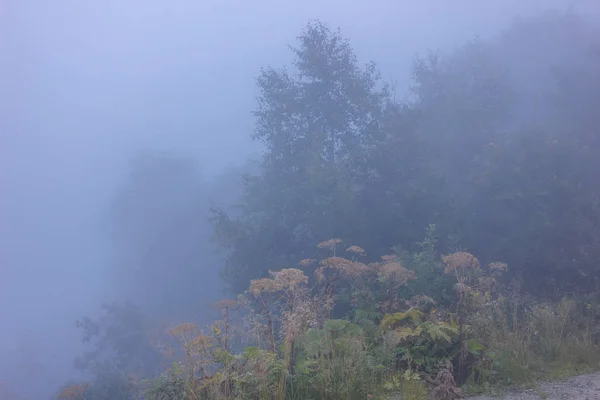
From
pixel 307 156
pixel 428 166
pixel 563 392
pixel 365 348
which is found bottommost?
pixel 563 392

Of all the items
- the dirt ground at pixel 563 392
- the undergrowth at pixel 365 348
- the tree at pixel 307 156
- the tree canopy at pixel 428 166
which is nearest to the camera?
the undergrowth at pixel 365 348

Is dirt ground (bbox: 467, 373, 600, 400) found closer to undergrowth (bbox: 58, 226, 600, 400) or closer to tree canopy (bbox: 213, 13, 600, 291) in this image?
undergrowth (bbox: 58, 226, 600, 400)

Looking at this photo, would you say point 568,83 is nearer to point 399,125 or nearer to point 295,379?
point 399,125

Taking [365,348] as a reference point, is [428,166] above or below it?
above

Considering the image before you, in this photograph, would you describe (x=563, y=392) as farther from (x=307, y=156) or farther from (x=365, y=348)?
(x=307, y=156)

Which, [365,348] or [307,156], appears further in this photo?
[307,156]

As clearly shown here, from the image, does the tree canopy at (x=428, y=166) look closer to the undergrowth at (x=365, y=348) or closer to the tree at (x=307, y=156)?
the tree at (x=307, y=156)

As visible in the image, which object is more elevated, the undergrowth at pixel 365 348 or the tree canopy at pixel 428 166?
the tree canopy at pixel 428 166

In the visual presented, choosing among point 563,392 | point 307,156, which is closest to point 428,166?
point 307,156

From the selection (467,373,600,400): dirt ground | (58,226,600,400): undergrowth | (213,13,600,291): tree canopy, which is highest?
(213,13,600,291): tree canopy

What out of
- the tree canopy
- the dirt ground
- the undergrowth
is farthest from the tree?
the dirt ground

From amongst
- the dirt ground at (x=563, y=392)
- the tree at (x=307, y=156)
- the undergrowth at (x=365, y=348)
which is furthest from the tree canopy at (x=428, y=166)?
the dirt ground at (x=563, y=392)

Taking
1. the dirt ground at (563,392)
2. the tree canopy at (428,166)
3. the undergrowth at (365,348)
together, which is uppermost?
the tree canopy at (428,166)

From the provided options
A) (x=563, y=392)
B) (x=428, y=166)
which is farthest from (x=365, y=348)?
(x=428, y=166)
